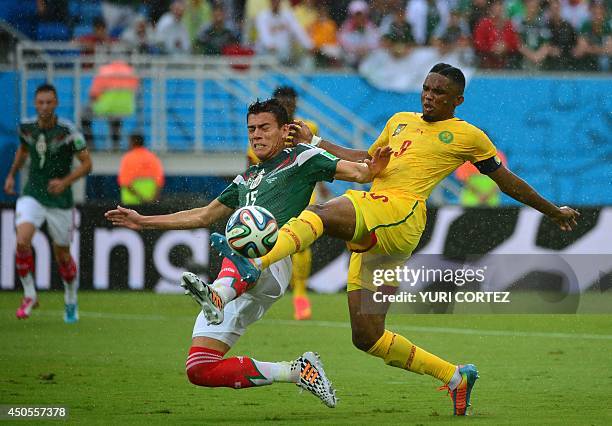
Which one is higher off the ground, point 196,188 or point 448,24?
point 448,24

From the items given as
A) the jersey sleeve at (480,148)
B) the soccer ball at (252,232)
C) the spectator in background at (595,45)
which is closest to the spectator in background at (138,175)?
the spectator in background at (595,45)

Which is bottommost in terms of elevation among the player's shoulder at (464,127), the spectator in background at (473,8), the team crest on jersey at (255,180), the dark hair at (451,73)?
Result: the team crest on jersey at (255,180)

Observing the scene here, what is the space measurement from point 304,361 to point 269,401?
109 cm

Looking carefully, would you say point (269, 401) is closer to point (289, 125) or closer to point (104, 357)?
point (289, 125)

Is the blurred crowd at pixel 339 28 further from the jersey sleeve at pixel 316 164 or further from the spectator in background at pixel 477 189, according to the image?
the jersey sleeve at pixel 316 164

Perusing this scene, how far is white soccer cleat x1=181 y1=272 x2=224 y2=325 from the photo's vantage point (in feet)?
21.2

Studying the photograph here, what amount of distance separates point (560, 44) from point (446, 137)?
1227cm

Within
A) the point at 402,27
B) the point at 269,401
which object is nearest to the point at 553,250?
the point at 402,27

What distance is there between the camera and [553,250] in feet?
49.8

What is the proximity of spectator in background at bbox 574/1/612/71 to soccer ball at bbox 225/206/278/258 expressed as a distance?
13.7 m

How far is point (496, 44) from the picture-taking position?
19453 mm

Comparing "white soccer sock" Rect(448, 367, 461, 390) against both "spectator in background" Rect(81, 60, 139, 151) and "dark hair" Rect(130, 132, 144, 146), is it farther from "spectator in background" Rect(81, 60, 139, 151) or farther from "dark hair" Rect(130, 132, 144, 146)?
"spectator in background" Rect(81, 60, 139, 151)

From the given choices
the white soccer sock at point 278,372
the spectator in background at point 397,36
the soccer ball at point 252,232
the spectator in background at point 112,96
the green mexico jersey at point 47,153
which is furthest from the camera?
the spectator in background at point 397,36

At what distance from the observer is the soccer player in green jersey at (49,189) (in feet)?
42.6
